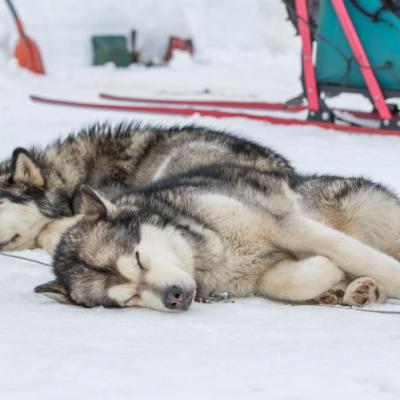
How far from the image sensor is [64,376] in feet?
5.74

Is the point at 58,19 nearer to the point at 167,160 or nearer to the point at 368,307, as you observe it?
the point at 167,160

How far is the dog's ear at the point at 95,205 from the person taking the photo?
2521 mm

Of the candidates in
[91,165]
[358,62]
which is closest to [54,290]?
[91,165]

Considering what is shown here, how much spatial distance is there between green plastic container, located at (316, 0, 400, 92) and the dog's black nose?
3424 mm

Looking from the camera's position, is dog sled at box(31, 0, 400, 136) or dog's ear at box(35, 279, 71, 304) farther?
dog sled at box(31, 0, 400, 136)

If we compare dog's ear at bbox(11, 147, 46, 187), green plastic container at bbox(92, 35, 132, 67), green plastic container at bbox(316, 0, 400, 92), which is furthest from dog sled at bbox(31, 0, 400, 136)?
green plastic container at bbox(92, 35, 132, 67)

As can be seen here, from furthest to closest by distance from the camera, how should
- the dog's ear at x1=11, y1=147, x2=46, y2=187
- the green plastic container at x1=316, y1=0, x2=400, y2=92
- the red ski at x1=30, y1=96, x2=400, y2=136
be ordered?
the red ski at x1=30, y1=96, x2=400, y2=136, the green plastic container at x1=316, y1=0, x2=400, y2=92, the dog's ear at x1=11, y1=147, x2=46, y2=187

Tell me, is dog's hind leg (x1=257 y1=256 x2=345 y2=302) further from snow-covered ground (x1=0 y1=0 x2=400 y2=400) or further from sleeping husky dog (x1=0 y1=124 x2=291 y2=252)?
sleeping husky dog (x1=0 y1=124 x2=291 y2=252)

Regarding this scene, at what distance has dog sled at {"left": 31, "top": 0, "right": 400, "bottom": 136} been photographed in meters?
5.34

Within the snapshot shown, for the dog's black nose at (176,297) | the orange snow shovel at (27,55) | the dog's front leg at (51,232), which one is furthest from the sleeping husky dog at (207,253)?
the orange snow shovel at (27,55)

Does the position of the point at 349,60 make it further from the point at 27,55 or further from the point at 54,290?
the point at 27,55

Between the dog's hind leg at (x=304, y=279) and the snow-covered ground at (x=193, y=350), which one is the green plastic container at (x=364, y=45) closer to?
the snow-covered ground at (x=193, y=350)

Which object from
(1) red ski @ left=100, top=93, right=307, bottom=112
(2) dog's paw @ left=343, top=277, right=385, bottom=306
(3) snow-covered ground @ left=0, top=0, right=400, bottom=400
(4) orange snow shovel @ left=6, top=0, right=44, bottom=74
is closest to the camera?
(3) snow-covered ground @ left=0, top=0, right=400, bottom=400

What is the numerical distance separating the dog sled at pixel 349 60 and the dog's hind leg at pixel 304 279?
306cm
